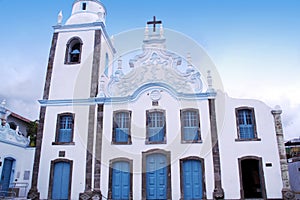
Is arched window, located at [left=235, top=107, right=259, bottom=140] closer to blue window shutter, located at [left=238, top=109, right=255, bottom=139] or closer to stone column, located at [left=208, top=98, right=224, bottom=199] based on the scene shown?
blue window shutter, located at [left=238, top=109, right=255, bottom=139]

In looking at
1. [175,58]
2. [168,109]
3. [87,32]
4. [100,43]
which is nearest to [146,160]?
[168,109]

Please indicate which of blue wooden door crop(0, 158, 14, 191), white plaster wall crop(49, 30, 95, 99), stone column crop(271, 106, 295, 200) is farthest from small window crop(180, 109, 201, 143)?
blue wooden door crop(0, 158, 14, 191)

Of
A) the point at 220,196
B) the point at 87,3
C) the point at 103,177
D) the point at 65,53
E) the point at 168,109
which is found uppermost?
the point at 87,3

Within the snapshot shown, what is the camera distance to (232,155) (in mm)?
13703

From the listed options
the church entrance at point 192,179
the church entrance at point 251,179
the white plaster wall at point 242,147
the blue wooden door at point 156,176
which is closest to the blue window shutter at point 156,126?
the blue wooden door at point 156,176

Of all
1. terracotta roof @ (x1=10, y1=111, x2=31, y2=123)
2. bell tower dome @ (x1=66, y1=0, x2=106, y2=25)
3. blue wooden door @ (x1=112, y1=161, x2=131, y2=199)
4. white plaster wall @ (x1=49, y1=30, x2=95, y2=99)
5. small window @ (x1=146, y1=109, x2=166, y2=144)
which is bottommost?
blue wooden door @ (x1=112, y1=161, x2=131, y2=199)

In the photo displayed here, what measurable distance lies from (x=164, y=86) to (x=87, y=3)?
8601 millimetres

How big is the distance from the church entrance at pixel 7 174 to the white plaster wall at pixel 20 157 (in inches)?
8.3

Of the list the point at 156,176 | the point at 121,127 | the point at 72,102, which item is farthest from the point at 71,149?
the point at 156,176

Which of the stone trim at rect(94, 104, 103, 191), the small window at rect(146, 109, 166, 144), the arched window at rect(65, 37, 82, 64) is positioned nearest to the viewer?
the stone trim at rect(94, 104, 103, 191)

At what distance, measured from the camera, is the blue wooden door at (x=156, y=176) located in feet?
44.4

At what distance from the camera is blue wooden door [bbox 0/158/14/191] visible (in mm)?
15009

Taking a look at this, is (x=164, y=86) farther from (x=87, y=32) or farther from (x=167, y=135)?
(x=87, y=32)

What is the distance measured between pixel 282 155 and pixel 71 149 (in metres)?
10.8
